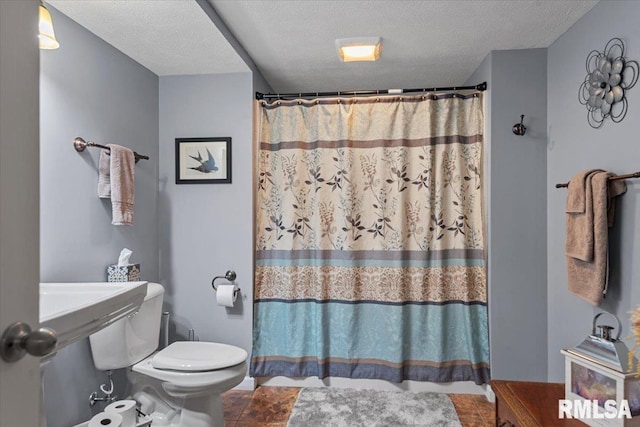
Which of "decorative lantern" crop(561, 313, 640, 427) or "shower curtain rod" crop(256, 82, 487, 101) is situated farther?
"shower curtain rod" crop(256, 82, 487, 101)

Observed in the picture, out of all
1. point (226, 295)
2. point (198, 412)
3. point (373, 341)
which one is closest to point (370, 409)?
point (373, 341)

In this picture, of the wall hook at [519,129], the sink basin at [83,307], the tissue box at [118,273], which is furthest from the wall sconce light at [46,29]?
the wall hook at [519,129]

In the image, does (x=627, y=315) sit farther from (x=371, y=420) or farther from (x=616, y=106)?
(x=371, y=420)

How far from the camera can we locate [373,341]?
2506mm

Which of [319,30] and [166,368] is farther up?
[319,30]

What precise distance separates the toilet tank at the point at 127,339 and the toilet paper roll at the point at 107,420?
0.84ft

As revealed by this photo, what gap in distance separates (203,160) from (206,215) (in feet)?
1.34

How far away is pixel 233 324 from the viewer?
2566 mm

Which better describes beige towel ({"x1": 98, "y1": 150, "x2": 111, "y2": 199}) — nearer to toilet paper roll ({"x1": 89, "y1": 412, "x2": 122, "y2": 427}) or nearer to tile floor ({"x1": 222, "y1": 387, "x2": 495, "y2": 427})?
toilet paper roll ({"x1": 89, "y1": 412, "x2": 122, "y2": 427})

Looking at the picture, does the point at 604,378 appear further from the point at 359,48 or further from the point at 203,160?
the point at 203,160

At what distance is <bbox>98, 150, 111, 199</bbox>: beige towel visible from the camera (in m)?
1.99

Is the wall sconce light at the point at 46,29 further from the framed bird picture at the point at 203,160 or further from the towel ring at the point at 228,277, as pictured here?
the towel ring at the point at 228,277

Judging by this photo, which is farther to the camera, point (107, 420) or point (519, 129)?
point (519, 129)

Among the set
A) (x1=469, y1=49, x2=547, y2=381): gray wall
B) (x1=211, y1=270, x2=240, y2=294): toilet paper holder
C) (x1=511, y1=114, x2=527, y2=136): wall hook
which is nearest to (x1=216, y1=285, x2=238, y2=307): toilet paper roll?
(x1=211, y1=270, x2=240, y2=294): toilet paper holder
